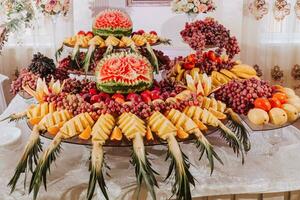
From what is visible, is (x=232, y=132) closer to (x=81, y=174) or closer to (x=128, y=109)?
(x=128, y=109)

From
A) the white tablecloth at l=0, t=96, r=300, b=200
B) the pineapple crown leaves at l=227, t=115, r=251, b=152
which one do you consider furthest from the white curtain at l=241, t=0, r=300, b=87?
the pineapple crown leaves at l=227, t=115, r=251, b=152

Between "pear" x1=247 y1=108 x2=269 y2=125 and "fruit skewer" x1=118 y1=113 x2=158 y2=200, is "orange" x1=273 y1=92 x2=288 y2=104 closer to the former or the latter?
"pear" x1=247 y1=108 x2=269 y2=125

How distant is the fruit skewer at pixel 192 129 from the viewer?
1.07m

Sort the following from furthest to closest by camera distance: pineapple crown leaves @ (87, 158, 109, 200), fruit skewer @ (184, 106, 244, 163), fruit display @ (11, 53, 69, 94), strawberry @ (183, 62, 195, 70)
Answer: strawberry @ (183, 62, 195, 70)
fruit display @ (11, 53, 69, 94)
fruit skewer @ (184, 106, 244, 163)
pineapple crown leaves @ (87, 158, 109, 200)

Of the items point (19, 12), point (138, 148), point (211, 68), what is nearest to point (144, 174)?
point (138, 148)

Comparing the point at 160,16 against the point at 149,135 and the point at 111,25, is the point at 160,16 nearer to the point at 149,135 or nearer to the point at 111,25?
the point at 111,25

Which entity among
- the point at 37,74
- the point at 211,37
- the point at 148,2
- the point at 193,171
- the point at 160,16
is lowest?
the point at 193,171

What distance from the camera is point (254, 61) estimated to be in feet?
11.1

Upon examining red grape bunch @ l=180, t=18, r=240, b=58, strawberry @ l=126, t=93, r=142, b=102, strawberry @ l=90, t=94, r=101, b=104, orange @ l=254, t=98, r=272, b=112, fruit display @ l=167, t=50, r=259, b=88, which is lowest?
orange @ l=254, t=98, r=272, b=112

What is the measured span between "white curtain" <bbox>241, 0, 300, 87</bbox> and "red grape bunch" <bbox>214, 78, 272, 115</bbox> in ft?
6.55

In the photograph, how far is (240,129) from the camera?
1.24 m

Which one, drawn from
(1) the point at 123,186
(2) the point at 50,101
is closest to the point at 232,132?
(1) the point at 123,186

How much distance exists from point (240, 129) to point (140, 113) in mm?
315

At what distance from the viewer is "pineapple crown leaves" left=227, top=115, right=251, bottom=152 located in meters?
1.23
